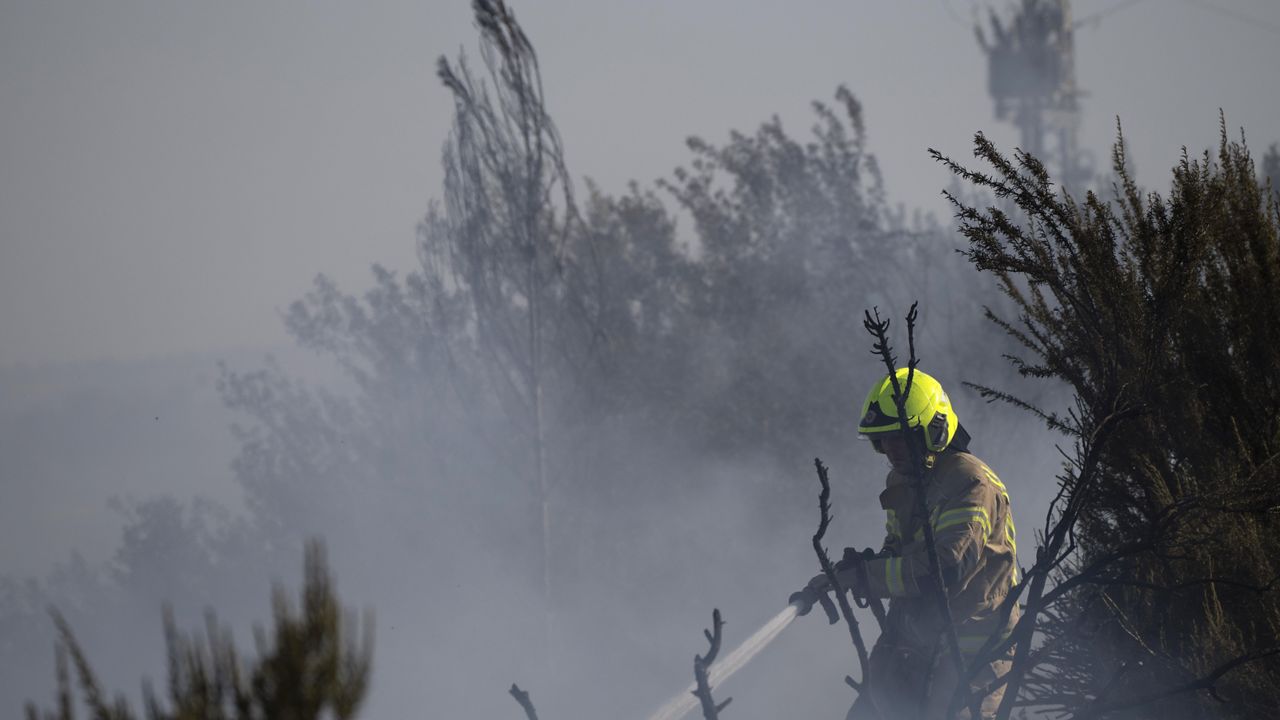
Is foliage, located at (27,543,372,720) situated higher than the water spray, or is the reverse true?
foliage, located at (27,543,372,720)

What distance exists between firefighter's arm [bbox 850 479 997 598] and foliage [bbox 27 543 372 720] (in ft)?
8.31

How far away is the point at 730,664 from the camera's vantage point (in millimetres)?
3887

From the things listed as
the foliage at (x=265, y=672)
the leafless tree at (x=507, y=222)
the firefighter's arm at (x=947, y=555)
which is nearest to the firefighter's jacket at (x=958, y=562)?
the firefighter's arm at (x=947, y=555)

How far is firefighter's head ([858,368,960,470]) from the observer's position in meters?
4.17

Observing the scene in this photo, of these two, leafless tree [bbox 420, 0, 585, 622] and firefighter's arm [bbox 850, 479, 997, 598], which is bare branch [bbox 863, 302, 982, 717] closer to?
firefighter's arm [bbox 850, 479, 997, 598]

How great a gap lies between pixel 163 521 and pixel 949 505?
99.2 feet

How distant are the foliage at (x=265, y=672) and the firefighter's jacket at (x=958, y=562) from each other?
2.46m

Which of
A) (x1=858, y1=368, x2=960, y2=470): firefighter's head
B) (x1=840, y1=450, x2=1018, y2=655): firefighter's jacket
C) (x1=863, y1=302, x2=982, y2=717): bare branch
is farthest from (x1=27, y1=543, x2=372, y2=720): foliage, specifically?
(x1=858, y1=368, x2=960, y2=470): firefighter's head

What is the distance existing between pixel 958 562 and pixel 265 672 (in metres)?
2.69

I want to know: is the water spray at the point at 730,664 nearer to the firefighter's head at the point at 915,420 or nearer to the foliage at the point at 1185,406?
the firefighter's head at the point at 915,420

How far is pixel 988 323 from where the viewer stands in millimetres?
19328

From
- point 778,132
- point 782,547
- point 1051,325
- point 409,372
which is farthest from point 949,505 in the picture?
point 409,372

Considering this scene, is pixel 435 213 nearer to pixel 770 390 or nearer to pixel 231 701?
pixel 770 390

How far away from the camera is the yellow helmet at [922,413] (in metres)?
4.19
